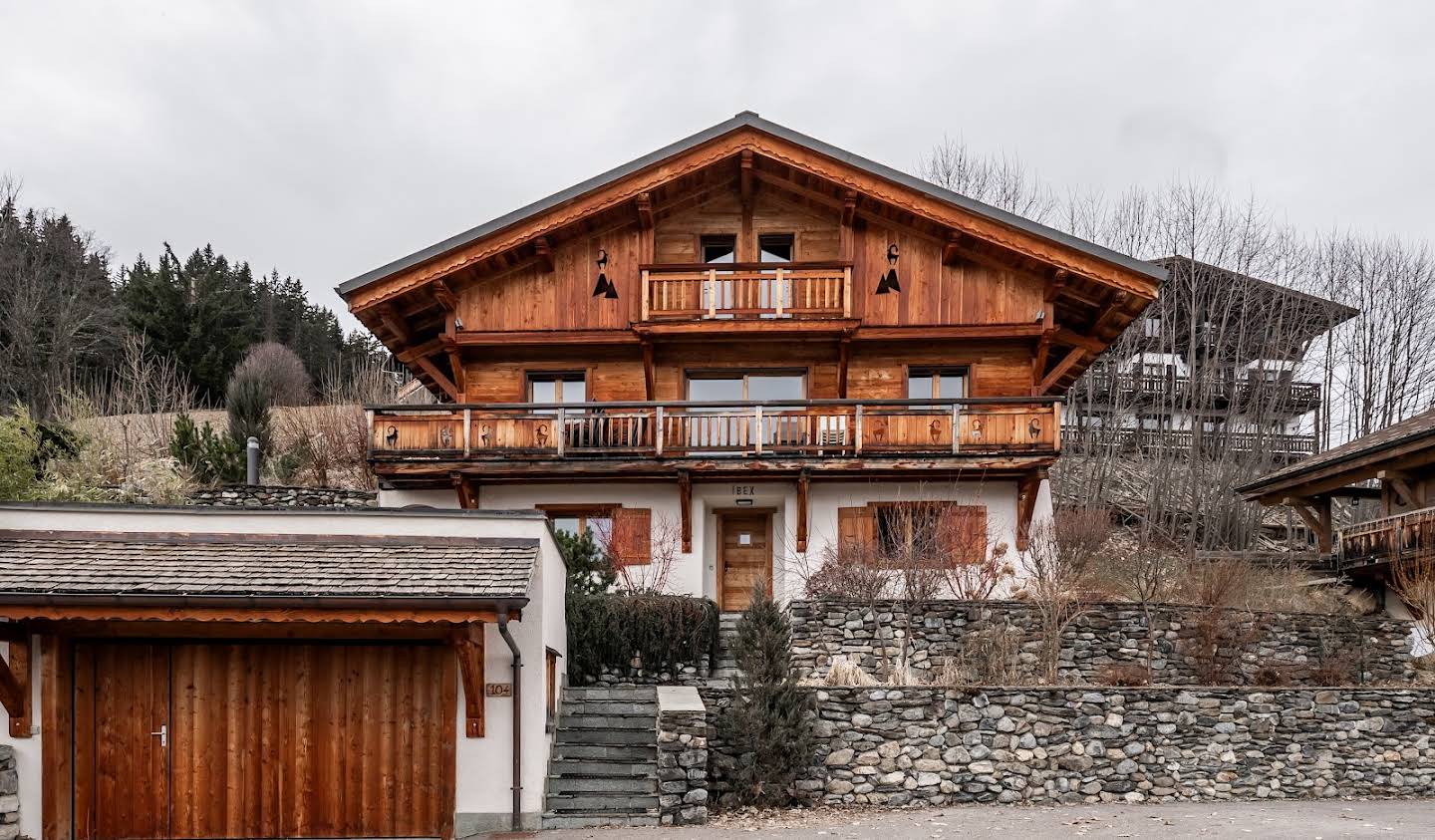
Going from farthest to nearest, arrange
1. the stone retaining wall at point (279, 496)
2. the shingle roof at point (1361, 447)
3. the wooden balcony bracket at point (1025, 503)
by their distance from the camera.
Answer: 1. the stone retaining wall at point (279, 496)
2. the wooden balcony bracket at point (1025, 503)
3. the shingle roof at point (1361, 447)

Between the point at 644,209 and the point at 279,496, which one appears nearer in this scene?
the point at 644,209

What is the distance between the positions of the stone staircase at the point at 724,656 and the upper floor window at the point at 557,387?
558 centimetres

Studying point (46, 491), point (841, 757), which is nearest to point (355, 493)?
point (46, 491)

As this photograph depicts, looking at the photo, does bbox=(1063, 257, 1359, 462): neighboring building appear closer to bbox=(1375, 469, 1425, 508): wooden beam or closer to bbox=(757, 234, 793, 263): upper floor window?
bbox=(1375, 469, 1425, 508): wooden beam

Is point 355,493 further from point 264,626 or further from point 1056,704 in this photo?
point 1056,704

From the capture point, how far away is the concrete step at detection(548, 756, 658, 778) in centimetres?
1275

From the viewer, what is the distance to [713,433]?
64.4 ft

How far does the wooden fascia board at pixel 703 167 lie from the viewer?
20281 mm

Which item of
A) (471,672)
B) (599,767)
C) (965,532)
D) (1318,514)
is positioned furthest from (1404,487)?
(471,672)

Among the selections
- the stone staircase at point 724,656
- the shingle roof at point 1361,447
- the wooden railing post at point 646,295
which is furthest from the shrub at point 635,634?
the shingle roof at point 1361,447

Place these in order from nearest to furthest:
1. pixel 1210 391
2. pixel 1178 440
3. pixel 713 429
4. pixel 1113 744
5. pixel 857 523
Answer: pixel 1113 744 < pixel 713 429 < pixel 857 523 < pixel 1210 391 < pixel 1178 440

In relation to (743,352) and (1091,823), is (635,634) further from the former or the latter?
(1091,823)

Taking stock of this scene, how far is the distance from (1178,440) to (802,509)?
1807cm

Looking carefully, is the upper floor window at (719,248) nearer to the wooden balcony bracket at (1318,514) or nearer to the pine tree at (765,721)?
the pine tree at (765,721)
